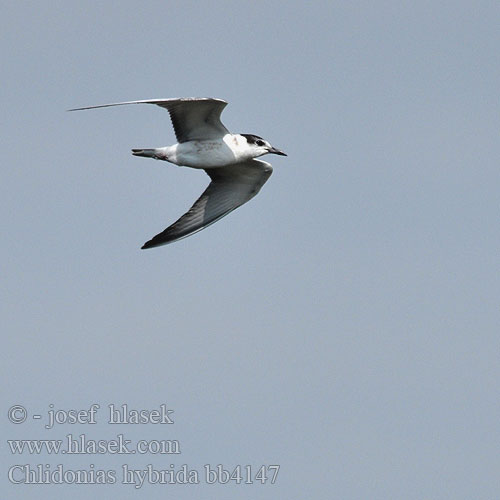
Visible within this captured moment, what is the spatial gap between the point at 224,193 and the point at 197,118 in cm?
264

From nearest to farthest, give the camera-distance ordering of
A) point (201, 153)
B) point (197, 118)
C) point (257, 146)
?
point (197, 118), point (201, 153), point (257, 146)

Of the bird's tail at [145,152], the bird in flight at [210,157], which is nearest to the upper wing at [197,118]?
the bird in flight at [210,157]

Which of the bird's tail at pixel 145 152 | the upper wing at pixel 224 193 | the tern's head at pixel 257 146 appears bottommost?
the upper wing at pixel 224 193

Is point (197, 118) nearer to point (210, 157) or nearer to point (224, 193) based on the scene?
point (210, 157)

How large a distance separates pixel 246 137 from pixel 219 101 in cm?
181

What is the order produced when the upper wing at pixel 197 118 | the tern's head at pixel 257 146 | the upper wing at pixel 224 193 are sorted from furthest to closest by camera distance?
1. the upper wing at pixel 224 193
2. the tern's head at pixel 257 146
3. the upper wing at pixel 197 118

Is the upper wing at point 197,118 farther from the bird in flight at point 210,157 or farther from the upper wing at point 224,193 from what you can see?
the upper wing at point 224,193

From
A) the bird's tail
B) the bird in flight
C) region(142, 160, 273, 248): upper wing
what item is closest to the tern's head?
the bird in flight

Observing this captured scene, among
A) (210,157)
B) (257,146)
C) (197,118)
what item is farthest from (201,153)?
(257,146)

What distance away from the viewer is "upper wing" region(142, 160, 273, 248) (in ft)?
72.5

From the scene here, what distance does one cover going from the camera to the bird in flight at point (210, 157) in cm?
1998

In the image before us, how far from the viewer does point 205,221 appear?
2225cm

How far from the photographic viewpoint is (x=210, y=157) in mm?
20516

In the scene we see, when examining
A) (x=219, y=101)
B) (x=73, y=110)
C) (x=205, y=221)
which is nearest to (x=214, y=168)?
(x=205, y=221)
